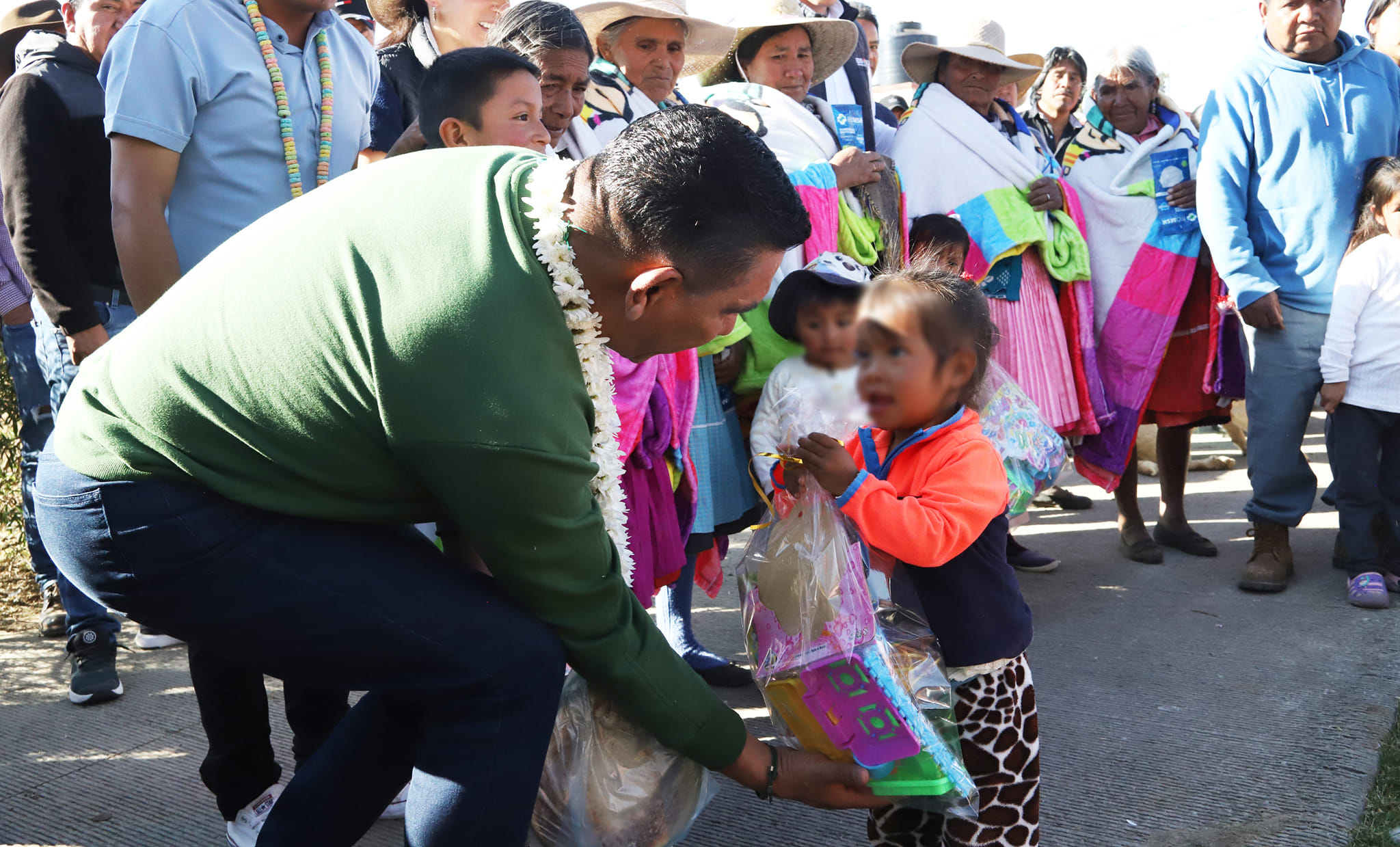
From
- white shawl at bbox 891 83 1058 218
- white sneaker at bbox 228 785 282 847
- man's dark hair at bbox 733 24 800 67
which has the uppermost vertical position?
man's dark hair at bbox 733 24 800 67

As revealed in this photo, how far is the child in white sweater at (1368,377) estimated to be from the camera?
355cm

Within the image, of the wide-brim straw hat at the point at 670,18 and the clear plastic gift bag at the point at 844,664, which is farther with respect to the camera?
the wide-brim straw hat at the point at 670,18

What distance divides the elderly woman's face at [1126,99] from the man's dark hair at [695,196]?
313 centimetres

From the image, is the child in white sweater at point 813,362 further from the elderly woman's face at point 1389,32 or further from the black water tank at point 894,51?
the black water tank at point 894,51

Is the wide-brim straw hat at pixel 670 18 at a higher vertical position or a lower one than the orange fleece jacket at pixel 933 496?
higher

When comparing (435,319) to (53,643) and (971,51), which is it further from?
(971,51)

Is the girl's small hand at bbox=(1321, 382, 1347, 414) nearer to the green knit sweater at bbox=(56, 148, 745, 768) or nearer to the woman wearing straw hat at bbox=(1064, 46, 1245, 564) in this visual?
the woman wearing straw hat at bbox=(1064, 46, 1245, 564)

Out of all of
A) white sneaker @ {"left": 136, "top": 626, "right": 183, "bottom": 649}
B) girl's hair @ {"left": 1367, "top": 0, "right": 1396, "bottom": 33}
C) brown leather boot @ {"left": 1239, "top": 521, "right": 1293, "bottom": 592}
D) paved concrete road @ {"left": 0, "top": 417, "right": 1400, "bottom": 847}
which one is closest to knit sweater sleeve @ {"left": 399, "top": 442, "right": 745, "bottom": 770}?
paved concrete road @ {"left": 0, "top": 417, "right": 1400, "bottom": 847}

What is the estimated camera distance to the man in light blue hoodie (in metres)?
3.64

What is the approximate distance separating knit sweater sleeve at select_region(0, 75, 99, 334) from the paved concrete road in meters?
1.00

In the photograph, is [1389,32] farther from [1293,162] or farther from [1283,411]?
[1283,411]

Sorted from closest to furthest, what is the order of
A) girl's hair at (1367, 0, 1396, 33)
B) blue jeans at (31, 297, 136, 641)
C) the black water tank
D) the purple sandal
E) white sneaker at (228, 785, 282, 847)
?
white sneaker at (228, 785, 282, 847) → blue jeans at (31, 297, 136, 641) → the purple sandal → girl's hair at (1367, 0, 1396, 33) → the black water tank

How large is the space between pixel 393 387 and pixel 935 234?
7.48 ft

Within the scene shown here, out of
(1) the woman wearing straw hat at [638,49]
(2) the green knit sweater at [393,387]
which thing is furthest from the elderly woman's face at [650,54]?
(2) the green knit sweater at [393,387]
